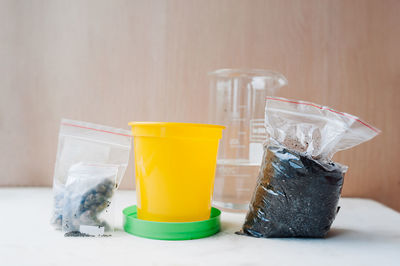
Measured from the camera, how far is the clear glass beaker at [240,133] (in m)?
0.89

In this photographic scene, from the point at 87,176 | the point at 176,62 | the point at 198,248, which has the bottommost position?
the point at 198,248

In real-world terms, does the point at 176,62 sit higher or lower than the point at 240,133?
higher

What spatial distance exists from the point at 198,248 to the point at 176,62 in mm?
700

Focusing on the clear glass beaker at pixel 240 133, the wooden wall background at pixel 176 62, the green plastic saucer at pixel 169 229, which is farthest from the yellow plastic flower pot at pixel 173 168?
the wooden wall background at pixel 176 62

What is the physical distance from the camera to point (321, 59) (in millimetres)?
1100

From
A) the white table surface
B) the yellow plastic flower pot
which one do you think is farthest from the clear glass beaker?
the yellow plastic flower pot

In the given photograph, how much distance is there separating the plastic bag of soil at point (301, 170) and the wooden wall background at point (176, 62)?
18.4 inches

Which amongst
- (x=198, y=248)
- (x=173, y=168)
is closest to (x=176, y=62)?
(x=173, y=168)

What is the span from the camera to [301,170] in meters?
0.59

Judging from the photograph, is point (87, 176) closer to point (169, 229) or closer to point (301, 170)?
point (169, 229)

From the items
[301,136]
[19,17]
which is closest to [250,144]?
[301,136]

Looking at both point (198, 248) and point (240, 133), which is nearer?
point (198, 248)

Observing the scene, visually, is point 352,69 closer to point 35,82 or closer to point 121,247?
point 121,247

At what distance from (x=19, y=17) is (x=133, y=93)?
45 cm
